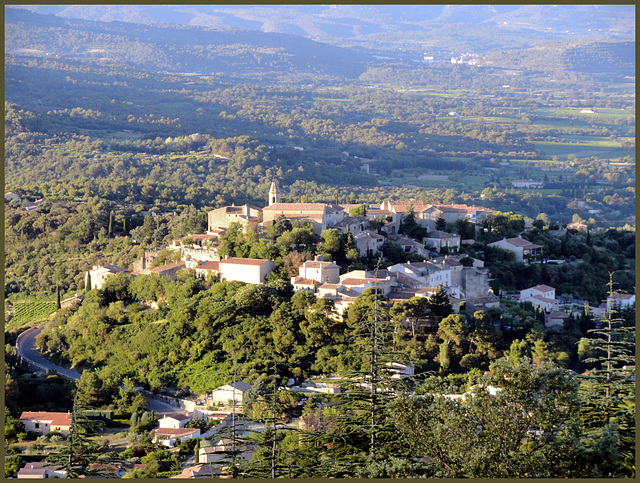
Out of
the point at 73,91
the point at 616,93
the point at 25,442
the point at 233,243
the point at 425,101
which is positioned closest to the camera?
the point at 25,442

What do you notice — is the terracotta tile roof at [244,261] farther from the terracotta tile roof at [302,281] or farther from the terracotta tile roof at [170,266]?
the terracotta tile roof at [170,266]

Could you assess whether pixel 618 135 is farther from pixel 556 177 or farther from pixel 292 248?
pixel 292 248

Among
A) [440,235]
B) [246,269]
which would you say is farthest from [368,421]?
[440,235]

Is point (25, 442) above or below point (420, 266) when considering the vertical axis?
below

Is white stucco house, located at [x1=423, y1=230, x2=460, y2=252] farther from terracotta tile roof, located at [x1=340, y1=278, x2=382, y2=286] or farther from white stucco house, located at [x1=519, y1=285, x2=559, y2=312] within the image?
terracotta tile roof, located at [x1=340, y1=278, x2=382, y2=286]

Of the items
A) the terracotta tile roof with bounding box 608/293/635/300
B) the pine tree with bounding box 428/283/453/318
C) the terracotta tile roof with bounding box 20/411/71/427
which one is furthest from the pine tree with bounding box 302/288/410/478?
the terracotta tile roof with bounding box 608/293/635/300

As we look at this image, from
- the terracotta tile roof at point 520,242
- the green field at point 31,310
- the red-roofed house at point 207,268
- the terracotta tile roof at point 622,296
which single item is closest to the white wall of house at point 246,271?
the red-roofed house at point 207,268

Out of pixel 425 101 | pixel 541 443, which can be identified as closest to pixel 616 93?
pixel 425 101

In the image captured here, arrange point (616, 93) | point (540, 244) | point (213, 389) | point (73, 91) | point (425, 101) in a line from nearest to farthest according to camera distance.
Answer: point (213, 389) → point (540, 244) → point (73, 91) → point (425, 101) → point (616, 93)
